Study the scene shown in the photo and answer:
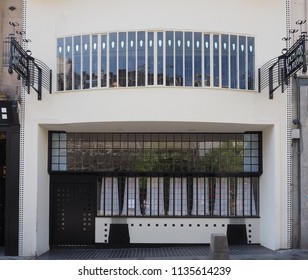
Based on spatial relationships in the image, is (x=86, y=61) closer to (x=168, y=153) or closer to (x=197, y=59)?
(x=197, y=59)

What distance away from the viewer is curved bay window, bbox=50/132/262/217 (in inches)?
627

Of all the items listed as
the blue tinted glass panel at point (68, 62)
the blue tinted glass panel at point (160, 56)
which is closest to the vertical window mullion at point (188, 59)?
the blue tinted glass panel at point (160, 56)

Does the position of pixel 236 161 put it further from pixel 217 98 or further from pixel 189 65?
pixel 189 65

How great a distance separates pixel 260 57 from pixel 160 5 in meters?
3.42

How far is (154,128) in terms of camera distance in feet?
50.3

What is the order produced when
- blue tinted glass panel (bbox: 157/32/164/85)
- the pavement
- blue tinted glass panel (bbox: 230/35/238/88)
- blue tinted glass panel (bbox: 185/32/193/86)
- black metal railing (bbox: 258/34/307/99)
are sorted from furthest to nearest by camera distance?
1. blue tinted glass panel (bbox: 230/35/238/88)
2. blue tinted glass panel (bbox: 185/32/193/86)
3. blue tinted glass panel (bbox: 157/32/164/85)
4. the pavement
5. black metal railing (bbox: 258/34/307/99)

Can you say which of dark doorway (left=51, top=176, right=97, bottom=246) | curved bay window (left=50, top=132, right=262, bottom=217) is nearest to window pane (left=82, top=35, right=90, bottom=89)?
curved bay window (left=50, top=132, right=262, bottom=217)

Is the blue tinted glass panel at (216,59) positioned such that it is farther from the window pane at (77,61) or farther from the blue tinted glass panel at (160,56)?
the window pane at (77,61)

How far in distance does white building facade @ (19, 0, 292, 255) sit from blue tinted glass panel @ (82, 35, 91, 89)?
0.06 m

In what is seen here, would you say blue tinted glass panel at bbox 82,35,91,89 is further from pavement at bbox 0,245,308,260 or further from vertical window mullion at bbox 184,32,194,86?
pavement at bbox 0,245,308,260

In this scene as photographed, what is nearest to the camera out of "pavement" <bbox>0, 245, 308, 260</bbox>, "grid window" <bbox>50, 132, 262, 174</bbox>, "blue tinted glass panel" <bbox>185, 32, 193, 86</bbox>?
"pavement" <bbox>0, 245, 308, 260</bbox>

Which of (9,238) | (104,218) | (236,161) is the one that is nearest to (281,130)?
(236,161)

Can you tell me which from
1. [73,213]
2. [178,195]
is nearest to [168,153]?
[178,195]

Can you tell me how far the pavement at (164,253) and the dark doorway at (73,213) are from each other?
351 mm
